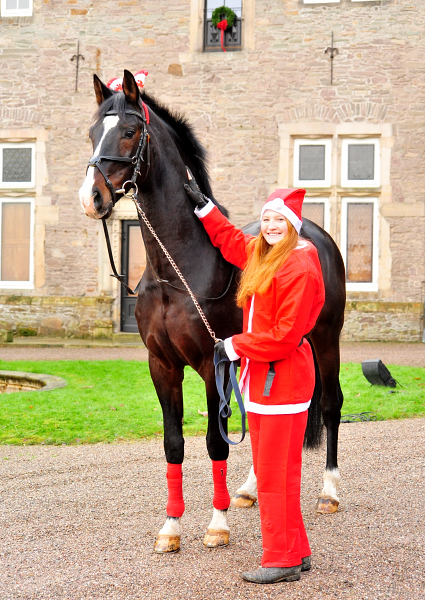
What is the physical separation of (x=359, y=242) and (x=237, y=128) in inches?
148

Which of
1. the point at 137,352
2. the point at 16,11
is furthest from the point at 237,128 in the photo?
the point at 16,11

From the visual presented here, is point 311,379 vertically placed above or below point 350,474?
above

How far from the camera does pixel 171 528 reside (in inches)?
136

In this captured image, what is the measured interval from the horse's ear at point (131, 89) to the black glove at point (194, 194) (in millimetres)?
493

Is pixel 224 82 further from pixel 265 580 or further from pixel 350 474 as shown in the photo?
pixel 265 580

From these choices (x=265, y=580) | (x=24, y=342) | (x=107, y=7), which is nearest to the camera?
(x=265, y=580)

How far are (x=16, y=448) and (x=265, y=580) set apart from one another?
334 centimetres

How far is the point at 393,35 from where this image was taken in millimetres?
14758

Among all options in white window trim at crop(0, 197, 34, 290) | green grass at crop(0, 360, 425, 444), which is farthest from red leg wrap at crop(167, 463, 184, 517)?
white window trim at crop(0, 197, 34, 290)

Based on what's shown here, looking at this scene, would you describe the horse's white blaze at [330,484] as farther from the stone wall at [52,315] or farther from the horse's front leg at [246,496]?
the stone wall at [52,315]

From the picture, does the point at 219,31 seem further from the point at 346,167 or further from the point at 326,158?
the point at 346,167

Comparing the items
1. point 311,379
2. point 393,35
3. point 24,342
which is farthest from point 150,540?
point 393,35

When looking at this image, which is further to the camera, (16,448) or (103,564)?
(16,448)

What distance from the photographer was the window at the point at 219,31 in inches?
608
